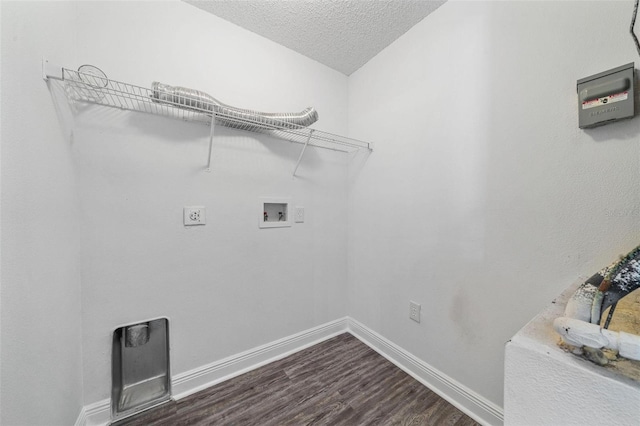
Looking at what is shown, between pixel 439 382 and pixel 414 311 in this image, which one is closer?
pixel 439 382

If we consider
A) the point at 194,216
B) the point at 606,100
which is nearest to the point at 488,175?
the point at 606,100

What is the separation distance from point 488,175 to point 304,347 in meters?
1.71

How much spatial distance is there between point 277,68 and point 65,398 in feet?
6.89

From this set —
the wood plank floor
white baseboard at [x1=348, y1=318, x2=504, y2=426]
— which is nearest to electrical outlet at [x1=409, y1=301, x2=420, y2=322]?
white baseboard at [x1=348, y1=318, x2=504, y2=426]

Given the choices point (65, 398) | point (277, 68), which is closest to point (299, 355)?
point (65, 398)

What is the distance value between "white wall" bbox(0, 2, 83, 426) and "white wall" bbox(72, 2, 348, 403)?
10cm

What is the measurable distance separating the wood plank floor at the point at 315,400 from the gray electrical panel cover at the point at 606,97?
1.50 meters

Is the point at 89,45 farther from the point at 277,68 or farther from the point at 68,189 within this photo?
the point at 277,68

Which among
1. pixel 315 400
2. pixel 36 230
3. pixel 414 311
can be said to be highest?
pixel 36 230

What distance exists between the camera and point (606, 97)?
31.0 inches

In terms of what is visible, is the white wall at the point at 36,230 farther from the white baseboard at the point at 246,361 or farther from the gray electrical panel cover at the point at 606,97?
the gray electrical panel cover at the point at 606,97

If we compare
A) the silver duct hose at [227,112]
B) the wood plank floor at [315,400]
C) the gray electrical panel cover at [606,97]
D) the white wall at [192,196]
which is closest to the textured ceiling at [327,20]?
the white wall at [192,196]

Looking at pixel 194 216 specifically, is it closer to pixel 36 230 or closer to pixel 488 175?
pixel 36 230

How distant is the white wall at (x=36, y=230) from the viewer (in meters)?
0.62
